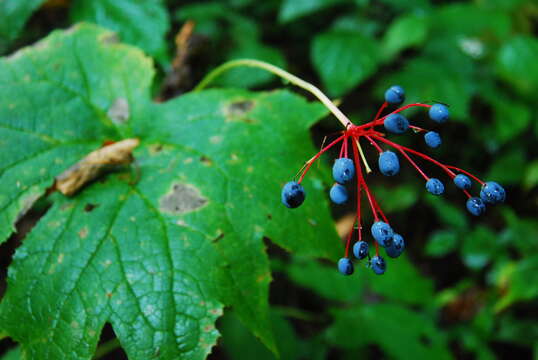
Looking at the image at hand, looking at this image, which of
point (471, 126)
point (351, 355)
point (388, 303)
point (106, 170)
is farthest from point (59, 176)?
point (471, 126)

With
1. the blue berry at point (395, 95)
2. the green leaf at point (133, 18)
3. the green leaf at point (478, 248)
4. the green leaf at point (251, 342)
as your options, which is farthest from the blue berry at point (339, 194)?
the green leaf at point (478, 248)

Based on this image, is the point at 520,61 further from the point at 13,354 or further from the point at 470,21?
the point at 13,354

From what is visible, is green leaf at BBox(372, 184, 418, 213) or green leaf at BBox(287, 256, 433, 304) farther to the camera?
green leaf at BBox(372, 184, 418, 213)

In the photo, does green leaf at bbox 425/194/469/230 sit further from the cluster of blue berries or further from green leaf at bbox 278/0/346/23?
the cluster of blue berries

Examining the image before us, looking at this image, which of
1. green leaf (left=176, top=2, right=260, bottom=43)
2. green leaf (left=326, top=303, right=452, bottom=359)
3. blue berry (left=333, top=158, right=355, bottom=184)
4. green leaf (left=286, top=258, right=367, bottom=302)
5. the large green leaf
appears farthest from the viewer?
green leaf (left=176, top=2, right=260, bottom=43)

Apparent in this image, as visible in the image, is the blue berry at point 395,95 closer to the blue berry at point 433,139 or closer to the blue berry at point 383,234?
the blue berry at point 433,139

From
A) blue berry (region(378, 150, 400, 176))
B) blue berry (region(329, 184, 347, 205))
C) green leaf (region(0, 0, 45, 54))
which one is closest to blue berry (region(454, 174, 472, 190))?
blue berry (region(378, 150, 400, 176))
